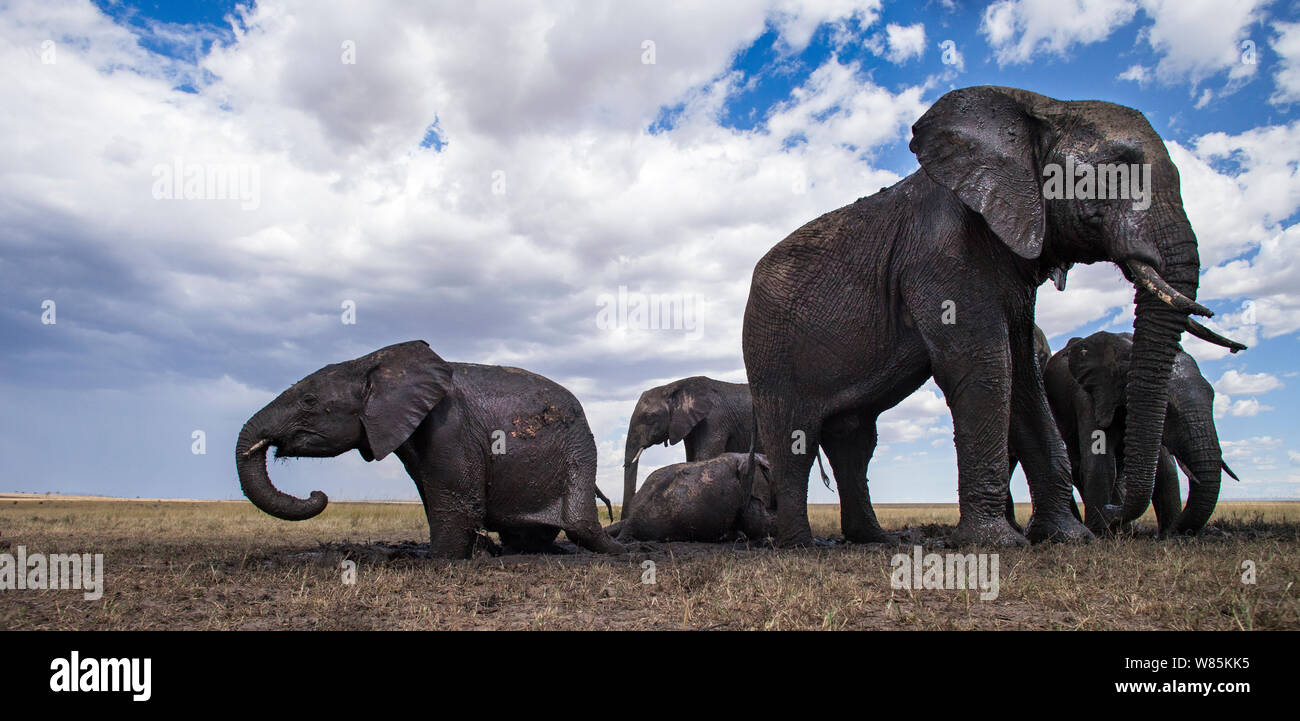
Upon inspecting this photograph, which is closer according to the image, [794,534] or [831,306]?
[831,306]

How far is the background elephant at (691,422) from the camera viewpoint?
23.5 meters

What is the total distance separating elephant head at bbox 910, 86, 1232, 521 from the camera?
8.05 meters

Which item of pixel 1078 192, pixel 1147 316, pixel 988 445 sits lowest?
pixel 988 445

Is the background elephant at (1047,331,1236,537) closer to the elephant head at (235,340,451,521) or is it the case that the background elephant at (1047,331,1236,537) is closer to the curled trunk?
the elephant head at (235,340,451,521)

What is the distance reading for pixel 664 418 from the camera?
77.6ft

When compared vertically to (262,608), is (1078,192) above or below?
above

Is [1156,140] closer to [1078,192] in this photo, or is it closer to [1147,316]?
[1078,192]

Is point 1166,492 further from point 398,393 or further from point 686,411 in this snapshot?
point 686,411

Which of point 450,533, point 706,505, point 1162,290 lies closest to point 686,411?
point 706,505

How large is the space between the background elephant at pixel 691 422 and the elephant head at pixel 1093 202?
1462cm

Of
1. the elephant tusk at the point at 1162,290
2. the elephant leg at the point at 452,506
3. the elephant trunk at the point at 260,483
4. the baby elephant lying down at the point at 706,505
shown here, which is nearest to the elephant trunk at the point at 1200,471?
the elephant tusk at the point at 1162,290
